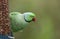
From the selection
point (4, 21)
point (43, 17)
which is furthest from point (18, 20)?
point (43, 17)

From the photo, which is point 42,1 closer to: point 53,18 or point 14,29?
point 53,18

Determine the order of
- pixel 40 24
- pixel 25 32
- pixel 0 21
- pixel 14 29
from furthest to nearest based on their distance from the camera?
1. pixel 40 24
2. pixel 25 32
3. pixel 14 29
4. pixel 0 21

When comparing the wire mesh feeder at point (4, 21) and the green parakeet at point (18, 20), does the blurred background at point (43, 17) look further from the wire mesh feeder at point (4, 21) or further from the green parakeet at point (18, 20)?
the wire mesh feeder at point (4, 21)

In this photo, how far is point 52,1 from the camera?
7.32 m

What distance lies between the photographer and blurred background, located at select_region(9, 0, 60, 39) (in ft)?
22.7

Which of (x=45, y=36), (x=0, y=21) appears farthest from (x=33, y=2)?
(x=0, y=21)

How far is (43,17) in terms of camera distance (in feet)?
23.5

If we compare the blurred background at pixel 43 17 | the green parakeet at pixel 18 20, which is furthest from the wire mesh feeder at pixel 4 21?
the blurred background at pixel 43 17

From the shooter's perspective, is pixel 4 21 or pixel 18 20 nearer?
pixel 4 21

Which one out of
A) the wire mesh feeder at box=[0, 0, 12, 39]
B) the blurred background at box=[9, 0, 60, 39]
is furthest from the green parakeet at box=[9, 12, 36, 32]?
the blurred background at box=[9, 0, 60, 39]

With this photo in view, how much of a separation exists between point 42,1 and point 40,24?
408 mm

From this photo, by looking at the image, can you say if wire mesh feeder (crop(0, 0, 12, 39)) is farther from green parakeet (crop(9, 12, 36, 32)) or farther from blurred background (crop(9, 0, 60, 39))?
blurred background (crop(9, 0, 60, 39))

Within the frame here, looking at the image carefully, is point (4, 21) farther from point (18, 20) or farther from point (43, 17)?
point (43, 17)

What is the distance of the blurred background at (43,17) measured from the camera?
22.7ft
